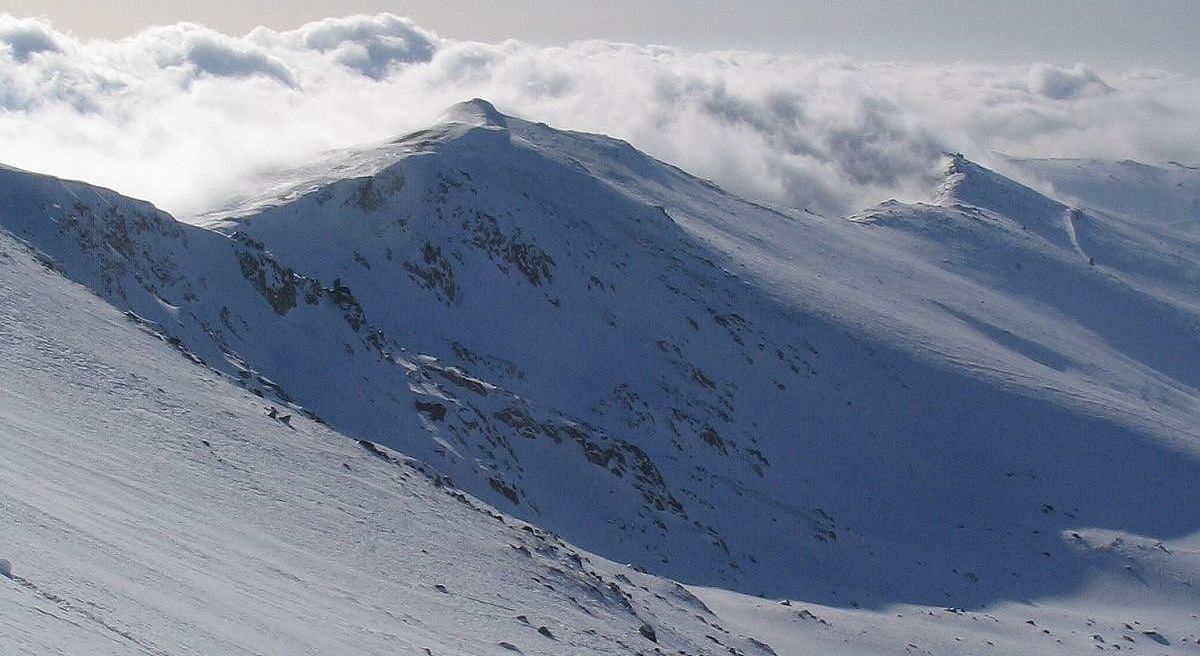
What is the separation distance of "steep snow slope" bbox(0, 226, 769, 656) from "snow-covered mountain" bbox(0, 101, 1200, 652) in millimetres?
678

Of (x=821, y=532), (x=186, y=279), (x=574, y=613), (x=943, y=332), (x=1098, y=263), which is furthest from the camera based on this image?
(x=1098, y=263)

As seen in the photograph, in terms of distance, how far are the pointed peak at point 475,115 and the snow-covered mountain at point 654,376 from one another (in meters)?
0.45

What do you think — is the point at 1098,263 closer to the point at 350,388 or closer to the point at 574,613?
the point at 350,388

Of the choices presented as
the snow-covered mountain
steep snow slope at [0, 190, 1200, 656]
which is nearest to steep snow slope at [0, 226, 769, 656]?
steep snow slope at [0, 190, 1200, 656]

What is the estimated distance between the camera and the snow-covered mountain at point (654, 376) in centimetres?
5128

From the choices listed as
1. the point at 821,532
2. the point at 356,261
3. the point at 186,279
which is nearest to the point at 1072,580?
the point at 821,532

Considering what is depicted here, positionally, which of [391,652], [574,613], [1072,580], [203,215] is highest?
[203,215]

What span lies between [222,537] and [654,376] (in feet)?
180

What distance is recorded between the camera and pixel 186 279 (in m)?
53.0

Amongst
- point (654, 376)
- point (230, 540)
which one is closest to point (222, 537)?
point (230, 540)

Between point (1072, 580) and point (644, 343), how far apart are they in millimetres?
31410

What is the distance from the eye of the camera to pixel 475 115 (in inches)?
4122

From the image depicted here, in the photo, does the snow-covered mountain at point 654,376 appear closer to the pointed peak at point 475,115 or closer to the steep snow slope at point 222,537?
the pointed peak at point 475,115

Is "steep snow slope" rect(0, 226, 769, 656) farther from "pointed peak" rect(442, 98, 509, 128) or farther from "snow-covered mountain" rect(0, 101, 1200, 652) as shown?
"pointed peak" rect(442, 98, 509, 128)
